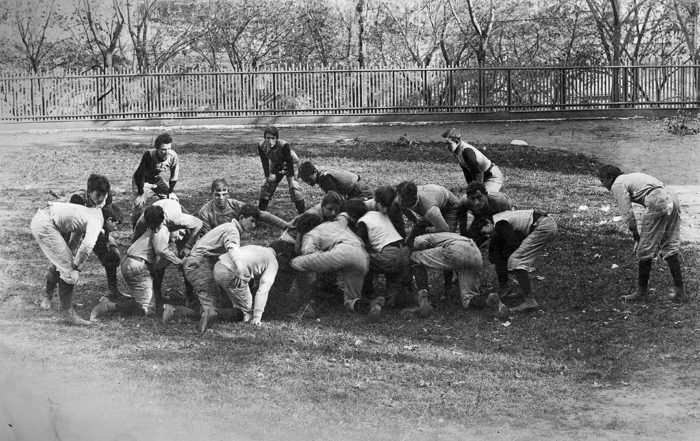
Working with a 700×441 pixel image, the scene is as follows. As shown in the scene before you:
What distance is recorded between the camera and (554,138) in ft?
73.9

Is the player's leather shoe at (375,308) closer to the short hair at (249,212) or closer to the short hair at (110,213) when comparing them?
the short hair at (249,212)

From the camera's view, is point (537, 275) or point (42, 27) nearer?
point (42, 27)

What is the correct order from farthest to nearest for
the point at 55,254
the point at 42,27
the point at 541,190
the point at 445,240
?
the point at 541,190 < the point at 445,240 < the point at 55,254 < the point at 42,27

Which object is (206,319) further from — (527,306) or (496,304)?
(527,306)

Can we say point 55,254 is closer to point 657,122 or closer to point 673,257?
point 673,257

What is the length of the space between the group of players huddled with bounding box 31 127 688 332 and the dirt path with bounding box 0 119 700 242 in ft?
10.7

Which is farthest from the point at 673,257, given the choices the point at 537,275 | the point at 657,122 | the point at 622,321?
the point at 657,122

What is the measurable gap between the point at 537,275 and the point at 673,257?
1.81m

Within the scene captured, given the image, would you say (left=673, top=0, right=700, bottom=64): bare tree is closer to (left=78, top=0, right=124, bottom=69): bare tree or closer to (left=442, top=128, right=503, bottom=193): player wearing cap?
(left=442, top=128, right=503, bottom=193): player wearing cap

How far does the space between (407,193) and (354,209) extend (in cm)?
61

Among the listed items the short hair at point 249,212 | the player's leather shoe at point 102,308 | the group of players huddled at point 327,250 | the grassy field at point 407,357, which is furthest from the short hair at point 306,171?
the player's leather shoe at point 102,308

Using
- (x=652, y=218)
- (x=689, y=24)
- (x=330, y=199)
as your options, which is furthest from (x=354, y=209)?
(x=689, y=24)

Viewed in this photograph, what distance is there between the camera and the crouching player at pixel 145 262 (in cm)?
999

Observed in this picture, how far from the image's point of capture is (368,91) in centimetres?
2678
